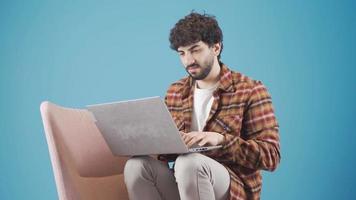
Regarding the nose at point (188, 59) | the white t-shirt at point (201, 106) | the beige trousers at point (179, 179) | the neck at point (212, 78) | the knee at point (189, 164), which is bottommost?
the beige trousers at point (179, 179)

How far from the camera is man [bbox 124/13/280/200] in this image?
158cm

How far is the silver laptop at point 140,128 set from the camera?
5.00 ft

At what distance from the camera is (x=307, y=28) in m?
2.82

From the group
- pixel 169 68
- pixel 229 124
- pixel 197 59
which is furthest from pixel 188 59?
pixel 169 68

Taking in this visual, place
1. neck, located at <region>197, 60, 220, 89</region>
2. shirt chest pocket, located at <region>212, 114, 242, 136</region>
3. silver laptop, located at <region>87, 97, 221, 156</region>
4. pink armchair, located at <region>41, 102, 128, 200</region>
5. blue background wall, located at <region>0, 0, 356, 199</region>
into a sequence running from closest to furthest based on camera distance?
silver laptop, located at <region>87, 97, 221, 156</region> < pink armchair, located at <region>41, 102, 128, 200</region> < shirt chest pocket, located at <region>212, 114, 242, 136</region> < neck, located at <region>197, 60, 220, 89</region> < blue background wall, located at <region>0, 0, 356, 199</region>

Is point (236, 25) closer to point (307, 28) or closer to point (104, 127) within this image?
point (307, 28)

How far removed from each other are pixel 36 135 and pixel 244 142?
61.8 inches

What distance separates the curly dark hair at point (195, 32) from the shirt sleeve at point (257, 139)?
0.72ft

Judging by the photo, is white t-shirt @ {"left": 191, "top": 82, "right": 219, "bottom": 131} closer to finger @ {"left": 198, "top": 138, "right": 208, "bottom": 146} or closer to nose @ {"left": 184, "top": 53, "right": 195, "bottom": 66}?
nose @ {"left": 184, "top": 53, "right": 195, "bottom": 66}

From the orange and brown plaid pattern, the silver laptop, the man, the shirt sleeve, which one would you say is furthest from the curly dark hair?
the silver laptop

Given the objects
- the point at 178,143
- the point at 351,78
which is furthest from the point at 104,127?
the point at 351,78

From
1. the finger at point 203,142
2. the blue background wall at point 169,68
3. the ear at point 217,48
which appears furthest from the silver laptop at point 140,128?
the blue background wall at point 169,68

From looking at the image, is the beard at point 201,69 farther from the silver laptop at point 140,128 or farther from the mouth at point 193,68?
the silver laptop at point 140,128

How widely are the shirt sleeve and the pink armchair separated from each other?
1.31 ft
